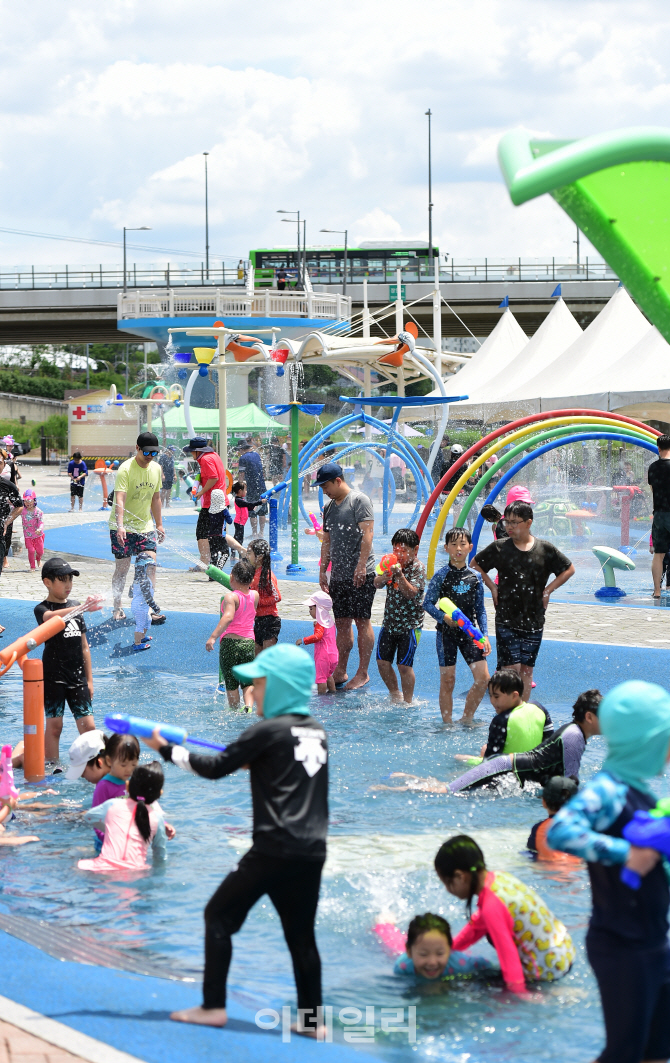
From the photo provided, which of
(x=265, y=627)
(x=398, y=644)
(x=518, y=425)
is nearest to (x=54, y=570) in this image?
(x=265, y=627)

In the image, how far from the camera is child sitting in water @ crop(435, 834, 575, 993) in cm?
427

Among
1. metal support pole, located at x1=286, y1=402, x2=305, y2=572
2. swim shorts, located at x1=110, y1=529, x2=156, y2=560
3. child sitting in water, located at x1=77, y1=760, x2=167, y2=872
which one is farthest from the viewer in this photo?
metal support pole, located at x1=286, y1=402, x2=305, y2=572

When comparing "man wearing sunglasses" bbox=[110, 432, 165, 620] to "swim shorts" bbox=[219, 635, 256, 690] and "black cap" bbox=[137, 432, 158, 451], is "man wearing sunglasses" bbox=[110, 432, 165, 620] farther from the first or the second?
"swim shorts" bbox=[219, 635, 256, 690]

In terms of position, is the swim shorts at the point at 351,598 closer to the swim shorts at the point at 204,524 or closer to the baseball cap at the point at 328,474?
the baseball cap at the point at 328,474

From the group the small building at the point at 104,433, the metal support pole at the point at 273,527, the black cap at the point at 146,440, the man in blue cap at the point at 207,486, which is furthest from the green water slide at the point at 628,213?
the small building at the point at 104,433

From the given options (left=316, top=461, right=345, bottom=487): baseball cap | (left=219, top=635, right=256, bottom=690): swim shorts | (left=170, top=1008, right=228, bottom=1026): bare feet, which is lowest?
(left=170, top=1008, right=228, bottom=1026): bare feet

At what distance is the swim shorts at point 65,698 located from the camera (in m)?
7.39

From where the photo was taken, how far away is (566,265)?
6034 centimetres

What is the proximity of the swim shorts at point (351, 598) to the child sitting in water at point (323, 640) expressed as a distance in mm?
78

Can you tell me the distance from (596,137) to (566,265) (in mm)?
58861

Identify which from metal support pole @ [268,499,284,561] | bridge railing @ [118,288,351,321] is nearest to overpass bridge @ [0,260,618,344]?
bridge railing @ [118,288,351,321]

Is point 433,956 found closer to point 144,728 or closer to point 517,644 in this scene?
point 144,728

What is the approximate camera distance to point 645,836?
3064 millimetres

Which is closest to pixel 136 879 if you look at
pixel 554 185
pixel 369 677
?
pixel 554 185
